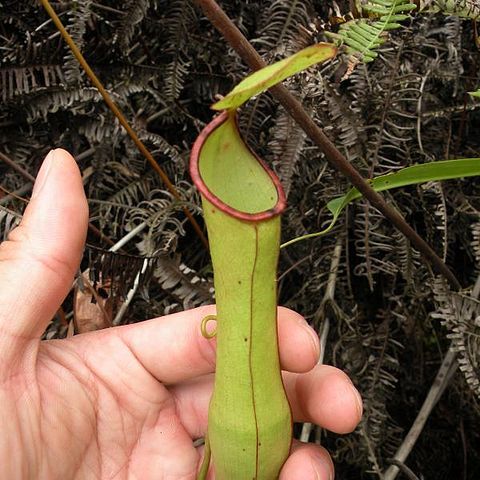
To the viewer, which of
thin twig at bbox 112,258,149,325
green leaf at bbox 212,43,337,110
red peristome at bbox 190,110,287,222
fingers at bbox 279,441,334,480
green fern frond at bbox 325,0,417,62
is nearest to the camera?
green leaf at bbox 212,43,337,110

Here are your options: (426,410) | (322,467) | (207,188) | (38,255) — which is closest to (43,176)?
(38,255)

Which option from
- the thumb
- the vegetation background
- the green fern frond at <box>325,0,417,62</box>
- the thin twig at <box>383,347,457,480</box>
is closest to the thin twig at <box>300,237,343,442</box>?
the vegetation background

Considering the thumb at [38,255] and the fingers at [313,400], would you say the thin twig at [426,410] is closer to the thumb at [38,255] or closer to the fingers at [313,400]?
the fingers at [313,400]

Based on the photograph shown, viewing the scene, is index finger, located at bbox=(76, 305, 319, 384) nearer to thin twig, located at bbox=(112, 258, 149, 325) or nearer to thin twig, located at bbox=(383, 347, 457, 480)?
thin twig, located at bbox=(112, 258, 149, 325)

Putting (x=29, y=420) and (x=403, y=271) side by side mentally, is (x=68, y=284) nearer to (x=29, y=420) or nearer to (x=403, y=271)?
(x=29, y=420)

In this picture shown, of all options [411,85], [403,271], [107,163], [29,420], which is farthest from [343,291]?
[29,420]

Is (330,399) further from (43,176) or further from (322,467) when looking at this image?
(43,176)
